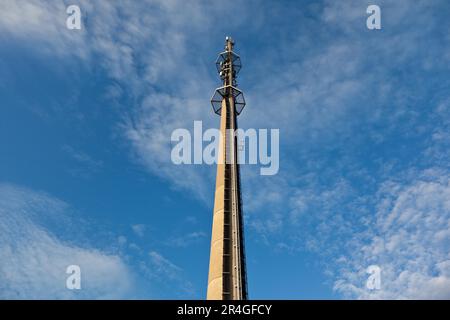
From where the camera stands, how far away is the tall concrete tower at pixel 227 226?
36.0 m

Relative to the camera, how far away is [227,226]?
3916cm

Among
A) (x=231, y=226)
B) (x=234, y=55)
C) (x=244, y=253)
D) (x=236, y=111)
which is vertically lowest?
(x=244, y=253)

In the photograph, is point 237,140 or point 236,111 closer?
point 237,140

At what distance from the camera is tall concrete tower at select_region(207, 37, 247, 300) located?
3597 centimetres
